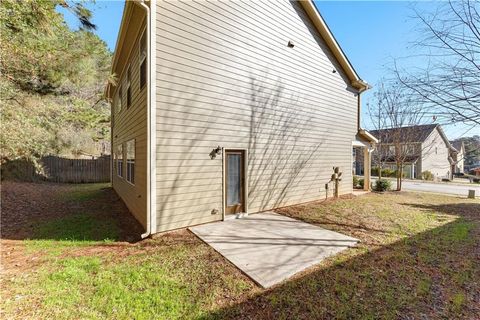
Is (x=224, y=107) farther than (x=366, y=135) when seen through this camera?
No

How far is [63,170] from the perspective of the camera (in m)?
15.9

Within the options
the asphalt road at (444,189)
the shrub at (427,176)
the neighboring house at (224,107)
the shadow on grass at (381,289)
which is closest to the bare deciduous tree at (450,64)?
the shadow on grass at (381,289)

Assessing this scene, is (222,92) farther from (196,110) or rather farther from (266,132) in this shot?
(266,132)

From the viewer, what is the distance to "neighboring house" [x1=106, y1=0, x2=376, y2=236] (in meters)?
5.52

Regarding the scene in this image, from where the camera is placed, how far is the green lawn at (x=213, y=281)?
2.87 metres

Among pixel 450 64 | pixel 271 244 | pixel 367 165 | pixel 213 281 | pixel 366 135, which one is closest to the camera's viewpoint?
pixel 450 64

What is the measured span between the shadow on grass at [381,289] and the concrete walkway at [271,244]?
0.98 ft

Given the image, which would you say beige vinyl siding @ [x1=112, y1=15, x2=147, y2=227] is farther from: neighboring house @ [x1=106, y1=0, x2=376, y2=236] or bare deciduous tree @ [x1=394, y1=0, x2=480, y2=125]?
bare deciduous tree @ [x1=394, y1=0, x2=480, y2=125]

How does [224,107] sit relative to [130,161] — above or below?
above

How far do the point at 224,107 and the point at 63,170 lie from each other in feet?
48.5

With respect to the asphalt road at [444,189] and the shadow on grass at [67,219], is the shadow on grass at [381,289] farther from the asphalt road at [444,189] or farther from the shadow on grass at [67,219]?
the asphalt road at [444,189]

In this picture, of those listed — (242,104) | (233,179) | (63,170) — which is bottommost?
(63,170)

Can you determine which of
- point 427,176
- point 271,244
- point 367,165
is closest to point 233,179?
point 271,244

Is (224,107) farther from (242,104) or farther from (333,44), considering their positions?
(333,44)
